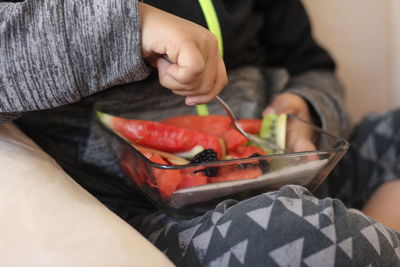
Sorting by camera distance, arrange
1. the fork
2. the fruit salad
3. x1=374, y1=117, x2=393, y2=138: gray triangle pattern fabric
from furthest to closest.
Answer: x1=374, y1=117, x2=393, y2=138: gray triangle pattern fabric, the fork, the fruit salad

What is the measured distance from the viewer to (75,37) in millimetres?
452

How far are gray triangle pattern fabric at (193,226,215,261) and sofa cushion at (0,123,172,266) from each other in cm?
6

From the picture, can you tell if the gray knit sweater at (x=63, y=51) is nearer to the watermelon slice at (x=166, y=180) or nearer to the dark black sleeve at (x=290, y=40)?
the watermelon slice at (x=166, y=180)

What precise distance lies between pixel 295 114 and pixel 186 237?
1.07 feet

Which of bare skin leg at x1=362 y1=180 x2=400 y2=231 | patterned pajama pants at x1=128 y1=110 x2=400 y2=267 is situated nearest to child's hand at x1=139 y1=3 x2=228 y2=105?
patterned pajama pants at x1=128 y1=110 x2=400 y2=267

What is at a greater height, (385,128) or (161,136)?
(161,136)

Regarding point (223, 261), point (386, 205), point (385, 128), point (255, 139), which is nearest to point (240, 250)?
point (223, 261)

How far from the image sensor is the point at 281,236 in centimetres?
41

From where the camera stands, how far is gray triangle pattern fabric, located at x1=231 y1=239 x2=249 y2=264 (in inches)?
16.4

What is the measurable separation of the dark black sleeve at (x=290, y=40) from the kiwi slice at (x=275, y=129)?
264 mm

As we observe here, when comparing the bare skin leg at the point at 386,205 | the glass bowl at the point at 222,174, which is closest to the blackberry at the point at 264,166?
the glass bowl at the point at 222,174

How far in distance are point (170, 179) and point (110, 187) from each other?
174 mm

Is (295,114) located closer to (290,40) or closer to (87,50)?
(290,40)

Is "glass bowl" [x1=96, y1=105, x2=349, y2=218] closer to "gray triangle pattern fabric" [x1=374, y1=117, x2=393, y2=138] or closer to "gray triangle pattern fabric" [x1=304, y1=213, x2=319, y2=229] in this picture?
"gray triangle pattern fabric" [x1=304, y1=213, x2=319, y2=229]
